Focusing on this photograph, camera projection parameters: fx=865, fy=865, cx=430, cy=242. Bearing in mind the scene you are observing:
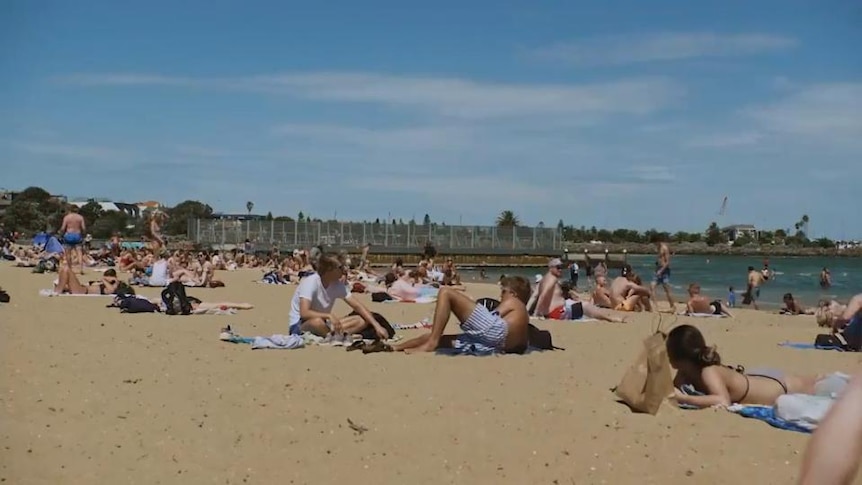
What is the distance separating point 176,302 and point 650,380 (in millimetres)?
7334

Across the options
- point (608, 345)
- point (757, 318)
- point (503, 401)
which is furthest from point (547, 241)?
point (503, 401)

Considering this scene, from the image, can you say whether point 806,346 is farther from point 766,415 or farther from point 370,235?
point 370,235

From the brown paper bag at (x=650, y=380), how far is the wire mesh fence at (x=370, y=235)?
45.7 m

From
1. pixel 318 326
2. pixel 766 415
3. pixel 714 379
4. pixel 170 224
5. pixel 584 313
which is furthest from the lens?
pixel 170 224

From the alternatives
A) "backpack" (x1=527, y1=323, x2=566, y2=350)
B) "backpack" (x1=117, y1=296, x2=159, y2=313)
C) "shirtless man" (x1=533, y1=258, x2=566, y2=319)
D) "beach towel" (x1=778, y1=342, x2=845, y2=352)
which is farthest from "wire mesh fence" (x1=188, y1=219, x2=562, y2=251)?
"backpack" (x1=527, y1=323, x2=566, y2=350)

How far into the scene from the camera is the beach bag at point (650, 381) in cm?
539

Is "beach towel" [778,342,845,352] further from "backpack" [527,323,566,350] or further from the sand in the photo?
"backpack" [527,323,566,350]

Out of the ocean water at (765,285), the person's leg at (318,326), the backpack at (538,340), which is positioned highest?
the person's leg at (318,326)

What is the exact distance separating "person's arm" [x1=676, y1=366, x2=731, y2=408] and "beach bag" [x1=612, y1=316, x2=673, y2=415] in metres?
0.15

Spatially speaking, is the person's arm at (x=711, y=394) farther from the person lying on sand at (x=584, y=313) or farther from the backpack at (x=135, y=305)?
the backpack at (x=135, y=305)

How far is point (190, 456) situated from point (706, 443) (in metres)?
2.73

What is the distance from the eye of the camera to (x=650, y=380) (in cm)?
540

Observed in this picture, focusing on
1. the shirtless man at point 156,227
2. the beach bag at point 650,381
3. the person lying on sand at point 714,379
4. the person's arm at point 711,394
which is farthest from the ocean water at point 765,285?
the beach bag at point 650,381

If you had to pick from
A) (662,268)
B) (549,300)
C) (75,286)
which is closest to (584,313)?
(549,300)
